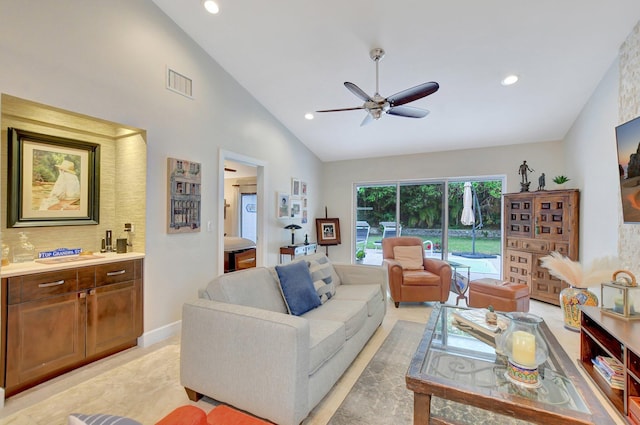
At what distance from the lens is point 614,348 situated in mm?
2141

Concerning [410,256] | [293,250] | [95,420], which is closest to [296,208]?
[293,250]

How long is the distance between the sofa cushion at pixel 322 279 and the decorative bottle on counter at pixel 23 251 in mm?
2420

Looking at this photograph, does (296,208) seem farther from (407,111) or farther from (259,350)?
(259,350)

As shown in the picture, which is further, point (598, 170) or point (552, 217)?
point (552, 217)

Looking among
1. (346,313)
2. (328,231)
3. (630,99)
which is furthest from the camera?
(328,231)

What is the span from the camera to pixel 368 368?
2.40 meters

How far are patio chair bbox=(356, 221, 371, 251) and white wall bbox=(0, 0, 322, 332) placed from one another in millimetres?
2844

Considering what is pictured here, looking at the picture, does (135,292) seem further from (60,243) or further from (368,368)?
(368,368)

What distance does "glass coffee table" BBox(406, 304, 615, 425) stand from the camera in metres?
1.36

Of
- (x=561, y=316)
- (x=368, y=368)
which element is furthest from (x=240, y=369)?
(x=561, y=316)

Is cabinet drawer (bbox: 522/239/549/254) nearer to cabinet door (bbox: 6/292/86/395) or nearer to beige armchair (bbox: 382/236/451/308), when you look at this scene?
beige armchair (bbox: 382/236/451/308)

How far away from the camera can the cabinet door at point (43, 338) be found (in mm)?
2037

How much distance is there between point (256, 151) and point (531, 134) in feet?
14.1

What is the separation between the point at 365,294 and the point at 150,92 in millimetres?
3010
